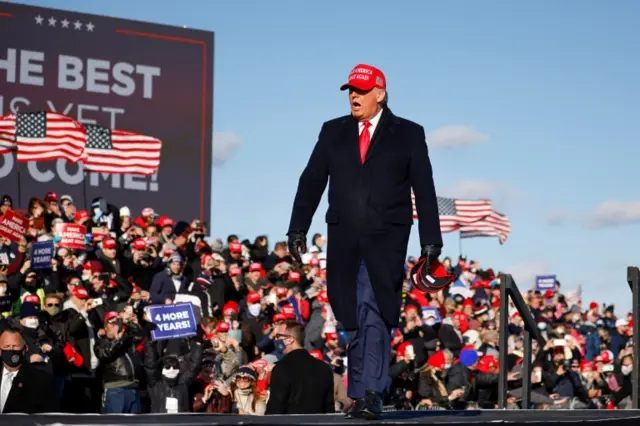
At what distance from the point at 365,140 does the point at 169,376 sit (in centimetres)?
811

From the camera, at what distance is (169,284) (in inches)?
693

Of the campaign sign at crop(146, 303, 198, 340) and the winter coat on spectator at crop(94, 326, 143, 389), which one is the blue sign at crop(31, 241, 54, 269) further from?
the winter coat on spectator at crop(94, 326, 143, 389)

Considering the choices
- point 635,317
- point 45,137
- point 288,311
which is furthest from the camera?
point 45,137

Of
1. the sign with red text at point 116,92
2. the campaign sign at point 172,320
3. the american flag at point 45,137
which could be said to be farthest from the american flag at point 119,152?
the campaign sign at point 172,320

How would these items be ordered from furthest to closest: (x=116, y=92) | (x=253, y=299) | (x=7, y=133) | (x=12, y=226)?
(x=116, y=92)
(x=7, y=133)
(x=253, y=299)
(x=12, y=226)

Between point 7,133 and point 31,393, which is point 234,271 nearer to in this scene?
point 31,393

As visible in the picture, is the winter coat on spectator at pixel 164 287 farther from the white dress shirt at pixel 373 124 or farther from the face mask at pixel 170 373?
the white dress shirt at pixel 373 124

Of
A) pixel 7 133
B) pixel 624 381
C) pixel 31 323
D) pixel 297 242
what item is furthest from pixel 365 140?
pixel 7 133

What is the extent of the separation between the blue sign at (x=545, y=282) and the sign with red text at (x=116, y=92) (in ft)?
29.2

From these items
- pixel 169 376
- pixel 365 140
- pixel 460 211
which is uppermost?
pixel 460 211

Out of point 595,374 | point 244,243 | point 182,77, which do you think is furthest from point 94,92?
point 595,374

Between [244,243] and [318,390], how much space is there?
1377 centimetres

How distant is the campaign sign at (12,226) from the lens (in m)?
16.8

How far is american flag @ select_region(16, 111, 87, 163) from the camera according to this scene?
26422 millimetres
